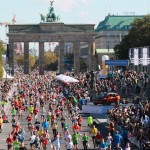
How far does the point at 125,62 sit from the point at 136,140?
51.4 m

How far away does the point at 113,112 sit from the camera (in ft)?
146

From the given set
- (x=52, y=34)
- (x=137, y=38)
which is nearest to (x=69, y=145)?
(x=137, y=38)

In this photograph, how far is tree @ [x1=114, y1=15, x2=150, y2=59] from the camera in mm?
119812

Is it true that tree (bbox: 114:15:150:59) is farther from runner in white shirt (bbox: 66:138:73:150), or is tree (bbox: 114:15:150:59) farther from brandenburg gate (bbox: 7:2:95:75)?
runner in white shirt (bbox: 66:138:73:150)

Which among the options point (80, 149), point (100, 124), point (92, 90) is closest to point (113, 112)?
point (100, 124)

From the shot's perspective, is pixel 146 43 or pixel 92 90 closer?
pixel 92 90

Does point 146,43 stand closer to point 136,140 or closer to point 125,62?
point 125,62

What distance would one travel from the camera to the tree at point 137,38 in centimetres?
11981

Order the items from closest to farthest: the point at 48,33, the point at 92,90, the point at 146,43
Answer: the point at 92,90 → the point at 146,43 → the point at 48,33

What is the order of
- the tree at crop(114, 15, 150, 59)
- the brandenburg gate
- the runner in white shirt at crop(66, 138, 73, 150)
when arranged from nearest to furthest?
the runner in white shirt at crop(66, 138, 73, 150) → the tree at crop(114, 15, 150, 59) → the brandenburg gate

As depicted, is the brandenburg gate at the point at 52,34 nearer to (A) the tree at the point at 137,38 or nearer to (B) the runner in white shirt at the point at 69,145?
(A) the tree at the point at 137,38

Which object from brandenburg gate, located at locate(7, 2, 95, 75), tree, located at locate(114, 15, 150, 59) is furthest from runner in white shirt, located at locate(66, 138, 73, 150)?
brandenburg gate, located at locate(7, 2, 95, 75)

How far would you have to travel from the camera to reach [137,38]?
12175 cm

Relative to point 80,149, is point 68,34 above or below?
above
